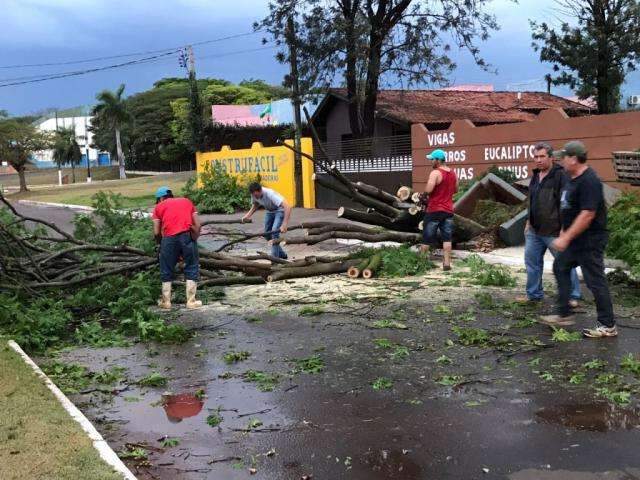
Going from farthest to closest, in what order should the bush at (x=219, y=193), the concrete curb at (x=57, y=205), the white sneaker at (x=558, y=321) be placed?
1. the concrete curb at (x=57, y=205)
2. the bush at (x=219, y=193)
3. the white sneaker at (x=558, y=321)

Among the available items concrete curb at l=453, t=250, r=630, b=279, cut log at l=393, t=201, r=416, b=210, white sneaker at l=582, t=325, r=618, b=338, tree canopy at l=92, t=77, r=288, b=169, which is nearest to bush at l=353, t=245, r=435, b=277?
cut log at l=393, t=201, r=416, b=210

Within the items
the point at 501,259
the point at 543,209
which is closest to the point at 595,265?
the point at 543,209

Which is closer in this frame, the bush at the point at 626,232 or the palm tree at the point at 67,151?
the bush at the point at 626,232

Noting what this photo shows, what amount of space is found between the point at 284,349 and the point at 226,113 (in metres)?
49.2

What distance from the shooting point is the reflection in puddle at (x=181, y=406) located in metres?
4.91

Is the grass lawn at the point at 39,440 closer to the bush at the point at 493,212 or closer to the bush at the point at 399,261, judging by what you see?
the bush at the point at 399,261

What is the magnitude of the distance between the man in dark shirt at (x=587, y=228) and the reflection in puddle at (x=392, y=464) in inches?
114

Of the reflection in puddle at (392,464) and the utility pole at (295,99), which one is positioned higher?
the utility pole at (295,99)

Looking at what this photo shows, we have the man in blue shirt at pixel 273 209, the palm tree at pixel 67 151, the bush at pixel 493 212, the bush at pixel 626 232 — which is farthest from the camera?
the palm tree at pixel 67 151

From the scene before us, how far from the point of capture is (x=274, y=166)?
84.0 feet

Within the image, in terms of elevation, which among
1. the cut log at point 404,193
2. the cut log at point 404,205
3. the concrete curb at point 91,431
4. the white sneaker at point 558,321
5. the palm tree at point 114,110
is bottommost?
the concrete curb at point 91,431

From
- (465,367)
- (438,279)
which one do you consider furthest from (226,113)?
(465,367)

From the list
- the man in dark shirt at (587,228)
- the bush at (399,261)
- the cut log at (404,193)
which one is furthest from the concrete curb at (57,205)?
the man in dark shirt at (587,228)

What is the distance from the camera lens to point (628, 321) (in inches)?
264
